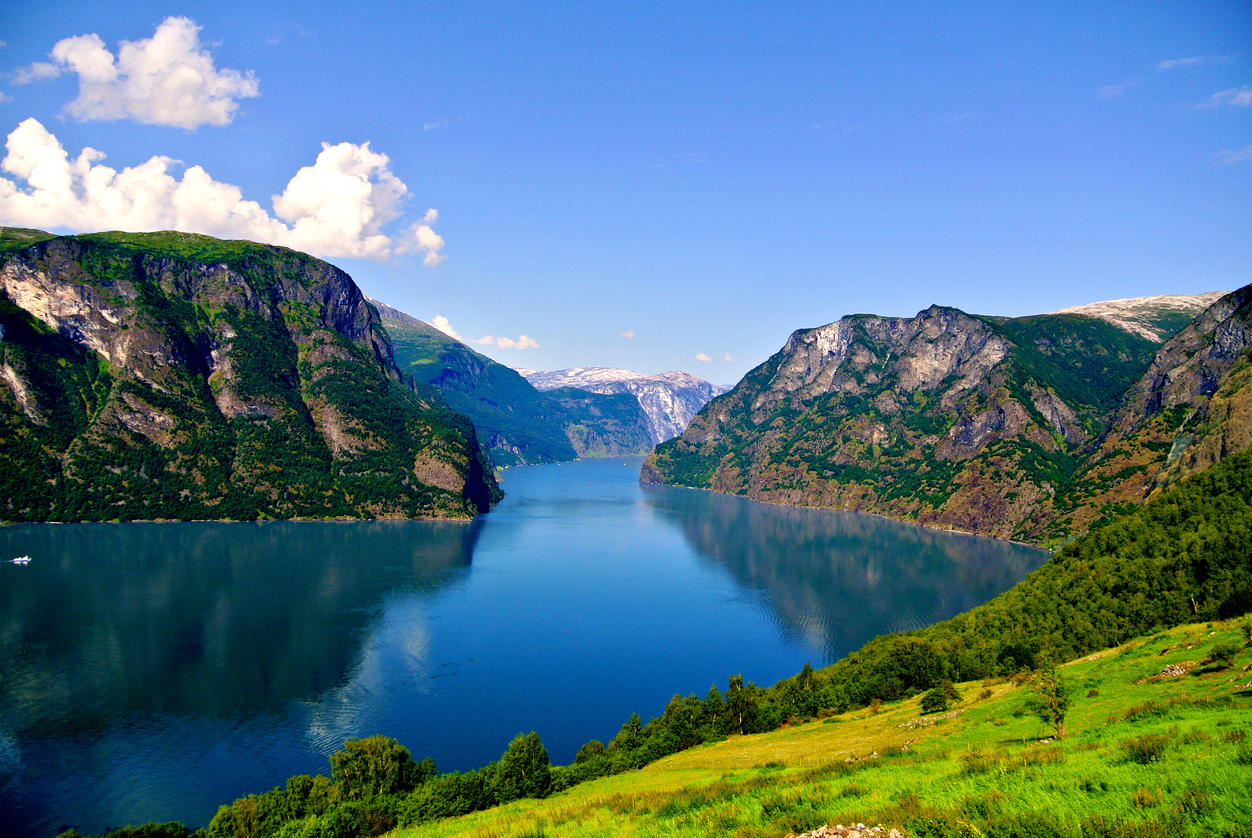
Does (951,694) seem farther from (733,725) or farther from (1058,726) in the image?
(1058,726)

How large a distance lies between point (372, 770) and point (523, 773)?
13428 millimetres

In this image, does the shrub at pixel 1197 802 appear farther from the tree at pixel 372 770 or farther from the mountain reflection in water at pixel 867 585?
the mountain reflection in water at pixel 867 585

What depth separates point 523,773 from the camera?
52.2 m

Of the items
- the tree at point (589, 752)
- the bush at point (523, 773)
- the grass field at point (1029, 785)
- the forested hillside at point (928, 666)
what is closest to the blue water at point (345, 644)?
the tree at point (589, 752)

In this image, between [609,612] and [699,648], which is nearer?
[699,648]

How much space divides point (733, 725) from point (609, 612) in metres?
68.6

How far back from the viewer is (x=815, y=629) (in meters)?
124

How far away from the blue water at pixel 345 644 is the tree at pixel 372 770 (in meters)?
16.3

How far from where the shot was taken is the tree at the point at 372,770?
174 feet

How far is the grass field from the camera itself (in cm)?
1458

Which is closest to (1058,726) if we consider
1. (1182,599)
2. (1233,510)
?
(1182,599)

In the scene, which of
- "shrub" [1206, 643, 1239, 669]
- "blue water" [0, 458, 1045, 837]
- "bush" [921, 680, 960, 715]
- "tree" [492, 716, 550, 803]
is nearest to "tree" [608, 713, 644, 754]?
"tree" [492, 716, 550, 803]

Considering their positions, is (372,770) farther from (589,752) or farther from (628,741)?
(628,741)

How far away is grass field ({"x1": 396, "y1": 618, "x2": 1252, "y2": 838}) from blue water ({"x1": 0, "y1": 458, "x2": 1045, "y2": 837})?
43319mm
